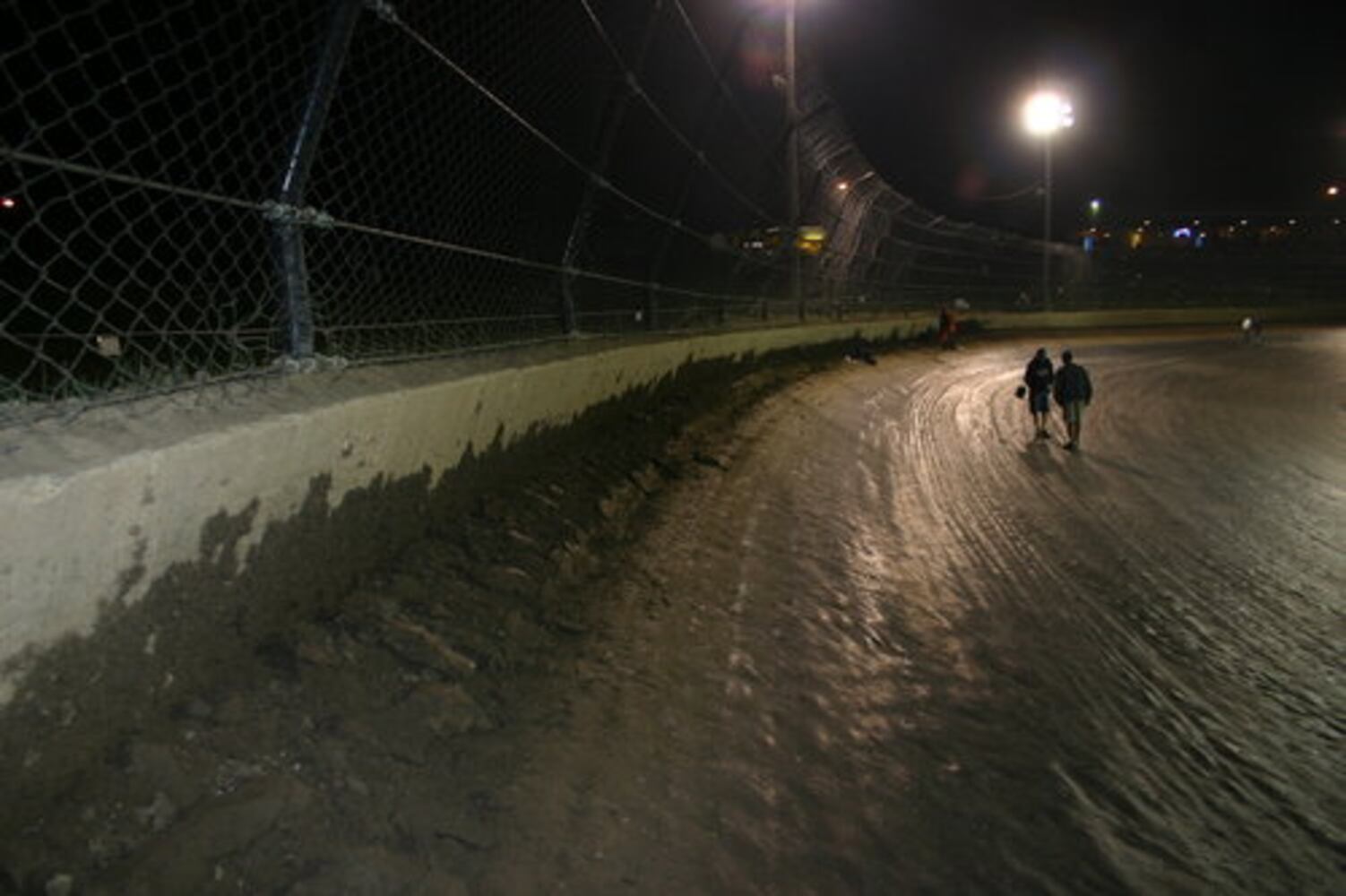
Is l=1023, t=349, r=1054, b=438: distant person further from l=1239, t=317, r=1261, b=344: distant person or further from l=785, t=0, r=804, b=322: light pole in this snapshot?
l=1239, t=317, r=1261, b=344: distant person

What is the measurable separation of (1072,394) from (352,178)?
10.2 metres

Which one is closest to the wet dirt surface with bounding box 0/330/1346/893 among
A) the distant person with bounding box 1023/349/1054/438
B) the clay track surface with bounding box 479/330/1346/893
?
the clay track surface with bounding box 479/330/1346/893

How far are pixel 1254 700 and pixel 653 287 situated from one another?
717 centimetres

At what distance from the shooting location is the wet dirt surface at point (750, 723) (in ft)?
8.91

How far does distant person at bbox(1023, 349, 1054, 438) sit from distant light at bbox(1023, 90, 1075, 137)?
92.3 feet

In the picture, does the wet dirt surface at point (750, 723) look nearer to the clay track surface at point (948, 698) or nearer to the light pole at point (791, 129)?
the clay track surface at point (948, 698)

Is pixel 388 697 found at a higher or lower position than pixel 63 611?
lower

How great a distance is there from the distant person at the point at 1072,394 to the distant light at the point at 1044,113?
28748 millimetres

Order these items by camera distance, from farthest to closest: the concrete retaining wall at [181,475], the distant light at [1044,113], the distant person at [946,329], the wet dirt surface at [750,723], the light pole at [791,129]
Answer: the distant light at [1044,113] < the distant person at [946,329] < the light pole at [791,129] < the wet dirt surface at [750,723] < the concrete retaining wall at [181,475]

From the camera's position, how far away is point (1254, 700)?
457 centimetres

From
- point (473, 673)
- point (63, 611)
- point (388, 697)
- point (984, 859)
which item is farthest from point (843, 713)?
point (63, 611)

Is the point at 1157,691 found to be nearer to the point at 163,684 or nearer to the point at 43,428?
the point at 163,684

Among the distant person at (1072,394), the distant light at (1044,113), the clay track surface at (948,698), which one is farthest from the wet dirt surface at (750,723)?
the distant light at (1044,113)

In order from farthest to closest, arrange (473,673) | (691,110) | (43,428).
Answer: (691,110), (473,673), (43,428)
